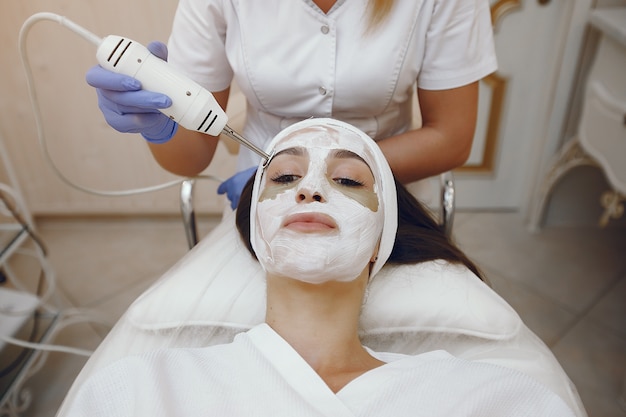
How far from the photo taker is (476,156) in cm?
210

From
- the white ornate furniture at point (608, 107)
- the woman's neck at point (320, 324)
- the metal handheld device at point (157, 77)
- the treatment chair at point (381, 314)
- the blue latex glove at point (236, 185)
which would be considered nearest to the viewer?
the metal handheld device at point (157, 77)

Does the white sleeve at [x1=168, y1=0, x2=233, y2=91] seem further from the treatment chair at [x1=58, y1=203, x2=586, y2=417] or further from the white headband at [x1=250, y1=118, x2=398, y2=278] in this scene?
the treatment chair at [x1=58, y1=203, x2=586, y2=417]

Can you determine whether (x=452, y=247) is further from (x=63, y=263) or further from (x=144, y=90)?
(x=63, y=263)

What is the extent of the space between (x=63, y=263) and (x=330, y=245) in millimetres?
1599

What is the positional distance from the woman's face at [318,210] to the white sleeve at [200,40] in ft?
0.75

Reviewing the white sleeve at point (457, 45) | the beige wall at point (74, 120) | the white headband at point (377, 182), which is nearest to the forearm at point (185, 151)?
the white headband at point (377, 182)

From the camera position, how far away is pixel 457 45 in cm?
99

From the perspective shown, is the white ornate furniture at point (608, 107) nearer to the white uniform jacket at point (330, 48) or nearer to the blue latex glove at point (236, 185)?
the white uniform jacket at point (330, 48)

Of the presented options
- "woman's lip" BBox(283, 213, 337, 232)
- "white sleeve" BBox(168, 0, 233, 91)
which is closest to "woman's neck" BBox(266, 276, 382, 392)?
"woman's lip" BBox(283, 213, 337, 232)

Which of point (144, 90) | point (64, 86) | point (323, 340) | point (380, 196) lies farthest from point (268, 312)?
point (64, 86)

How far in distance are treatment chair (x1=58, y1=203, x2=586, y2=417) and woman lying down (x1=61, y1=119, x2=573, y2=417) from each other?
10 centimetres

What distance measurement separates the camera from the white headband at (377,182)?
35.9 inches

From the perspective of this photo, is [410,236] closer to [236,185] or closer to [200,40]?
[236,185]

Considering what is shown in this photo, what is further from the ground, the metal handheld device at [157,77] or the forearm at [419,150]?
the metal handheld device at [157,77]
